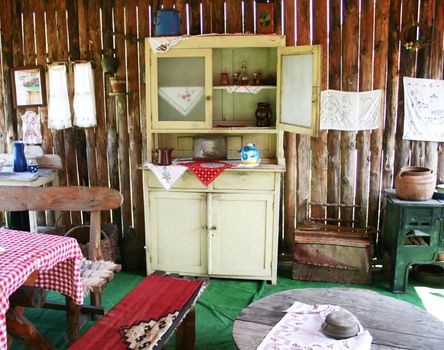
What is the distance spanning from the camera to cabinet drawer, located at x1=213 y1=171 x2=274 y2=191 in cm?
369

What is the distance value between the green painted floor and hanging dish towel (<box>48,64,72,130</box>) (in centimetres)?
151

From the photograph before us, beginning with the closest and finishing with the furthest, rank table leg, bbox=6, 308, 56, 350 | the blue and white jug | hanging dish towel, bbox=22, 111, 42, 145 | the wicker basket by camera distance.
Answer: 1. table leg, bbox=6, 308, 56, 350
2. the blue and white jug
3. the wicker basket
4. hanging dish towel, bbox=22, 111, 42, 145

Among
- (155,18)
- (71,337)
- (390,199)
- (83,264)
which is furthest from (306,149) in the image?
(71,337)

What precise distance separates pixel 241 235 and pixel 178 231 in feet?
1.71

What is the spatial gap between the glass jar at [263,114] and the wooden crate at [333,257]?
0.99 meters

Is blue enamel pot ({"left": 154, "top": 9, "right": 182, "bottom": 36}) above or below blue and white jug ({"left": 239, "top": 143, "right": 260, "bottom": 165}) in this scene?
above

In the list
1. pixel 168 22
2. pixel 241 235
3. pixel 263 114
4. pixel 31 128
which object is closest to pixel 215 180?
pixel 241 235

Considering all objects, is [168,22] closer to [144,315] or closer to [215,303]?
[215,303]

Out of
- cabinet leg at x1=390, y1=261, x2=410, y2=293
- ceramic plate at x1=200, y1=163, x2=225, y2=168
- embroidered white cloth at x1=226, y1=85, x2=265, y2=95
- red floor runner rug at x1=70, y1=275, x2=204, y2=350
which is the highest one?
embroidered white cloth at x1=226, y1=85, x2=265, y2=95

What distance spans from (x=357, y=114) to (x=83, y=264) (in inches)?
99.2

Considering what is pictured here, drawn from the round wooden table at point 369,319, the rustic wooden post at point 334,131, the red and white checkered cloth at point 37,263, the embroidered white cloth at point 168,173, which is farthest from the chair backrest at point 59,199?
the rustic wooden post at point 334,131

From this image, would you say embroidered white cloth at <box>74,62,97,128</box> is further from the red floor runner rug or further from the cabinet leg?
the cabinet leg

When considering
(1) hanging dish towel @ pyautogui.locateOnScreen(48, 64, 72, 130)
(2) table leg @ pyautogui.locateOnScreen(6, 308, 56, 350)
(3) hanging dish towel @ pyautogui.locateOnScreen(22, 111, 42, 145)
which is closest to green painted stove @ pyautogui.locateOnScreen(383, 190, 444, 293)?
(2) table leg @ pyautogui.locateOnScreen(6, 308, 56, 350)

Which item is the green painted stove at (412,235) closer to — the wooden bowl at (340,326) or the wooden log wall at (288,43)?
the wooden log wall at (288,43)
